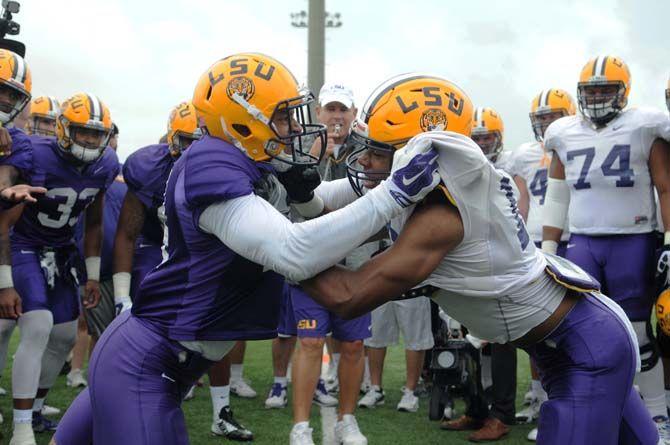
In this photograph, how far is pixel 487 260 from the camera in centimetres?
243

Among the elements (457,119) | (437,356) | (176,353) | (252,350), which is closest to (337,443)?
(437,356)

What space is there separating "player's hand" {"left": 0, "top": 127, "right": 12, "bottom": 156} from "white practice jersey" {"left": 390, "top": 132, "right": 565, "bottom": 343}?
8.31 ft

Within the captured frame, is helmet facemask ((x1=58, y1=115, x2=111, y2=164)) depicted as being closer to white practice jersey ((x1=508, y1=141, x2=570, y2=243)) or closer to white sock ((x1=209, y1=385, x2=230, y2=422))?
white sock ((x1=209, y1=385, x2=230, y2=422))

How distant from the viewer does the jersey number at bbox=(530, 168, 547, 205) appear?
5.84 m

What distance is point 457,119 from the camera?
265cm

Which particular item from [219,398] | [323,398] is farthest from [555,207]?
[219,398]

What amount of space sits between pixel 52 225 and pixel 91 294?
0.50 m

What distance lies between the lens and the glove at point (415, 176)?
2264mm

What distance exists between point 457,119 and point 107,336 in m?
1.38

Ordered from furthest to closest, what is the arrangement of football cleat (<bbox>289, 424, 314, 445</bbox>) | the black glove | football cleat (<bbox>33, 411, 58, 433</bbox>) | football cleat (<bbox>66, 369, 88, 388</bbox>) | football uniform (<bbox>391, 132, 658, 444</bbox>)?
1. football cleat (<bbox>66, 369, 88, 388</bbox>)
2. football cleat (<bbox>33, 411, 58, 433</bbox>)
3. football cleat (<bbox>289, 424, 314, 445</bbox>)
4. the black glove
5. football uniform (<bbox>391, 132, 658, 444</bbox>)

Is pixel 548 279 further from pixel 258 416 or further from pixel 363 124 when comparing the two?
pixel 258 416

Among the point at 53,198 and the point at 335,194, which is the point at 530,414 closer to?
the point at 335,194

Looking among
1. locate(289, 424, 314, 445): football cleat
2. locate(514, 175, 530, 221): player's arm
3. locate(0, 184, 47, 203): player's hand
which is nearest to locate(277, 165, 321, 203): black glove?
locate(0, 184, 47, 203): player's hand

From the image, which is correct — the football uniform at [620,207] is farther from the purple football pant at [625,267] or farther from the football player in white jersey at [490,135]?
the football player in white jersey at [490,135]
